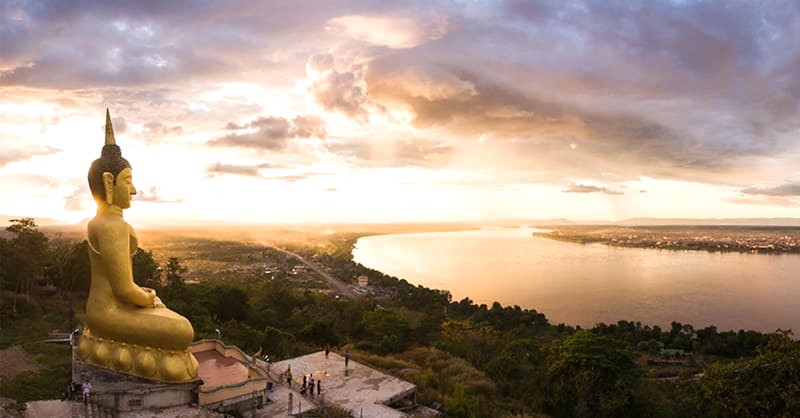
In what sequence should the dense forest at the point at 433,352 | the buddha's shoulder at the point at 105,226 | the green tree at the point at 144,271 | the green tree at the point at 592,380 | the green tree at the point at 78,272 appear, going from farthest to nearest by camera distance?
the green tree at the point at 144,271 → the green tree at the point at 78,272 → the green tree at the point at 592,380 → the dense forest at the point at 433,352 → the buddha's shoulder at the point at 105,226

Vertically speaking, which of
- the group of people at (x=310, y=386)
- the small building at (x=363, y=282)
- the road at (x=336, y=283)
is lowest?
the road at (x=336, y=283)

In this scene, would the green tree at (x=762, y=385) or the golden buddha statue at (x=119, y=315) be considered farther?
the green tree at (x=762, y=385)

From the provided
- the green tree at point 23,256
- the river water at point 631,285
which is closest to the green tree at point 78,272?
the green tree at point 23,256

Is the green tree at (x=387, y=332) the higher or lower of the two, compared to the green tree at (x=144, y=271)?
lower

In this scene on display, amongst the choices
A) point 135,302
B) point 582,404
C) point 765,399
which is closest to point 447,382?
point 582,404

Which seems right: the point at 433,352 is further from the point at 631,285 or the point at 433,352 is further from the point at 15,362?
the point at 631,285

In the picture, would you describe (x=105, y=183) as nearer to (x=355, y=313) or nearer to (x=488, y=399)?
(x=488, y=399)

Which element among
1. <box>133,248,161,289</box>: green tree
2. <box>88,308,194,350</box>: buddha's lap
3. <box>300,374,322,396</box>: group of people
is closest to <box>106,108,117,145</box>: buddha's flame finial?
<box>88,308,194,350</box>: buddha's lap

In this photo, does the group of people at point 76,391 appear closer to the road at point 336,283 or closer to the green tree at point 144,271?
the green tree at point 144,271

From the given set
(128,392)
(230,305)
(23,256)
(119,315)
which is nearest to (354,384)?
(128,392)
